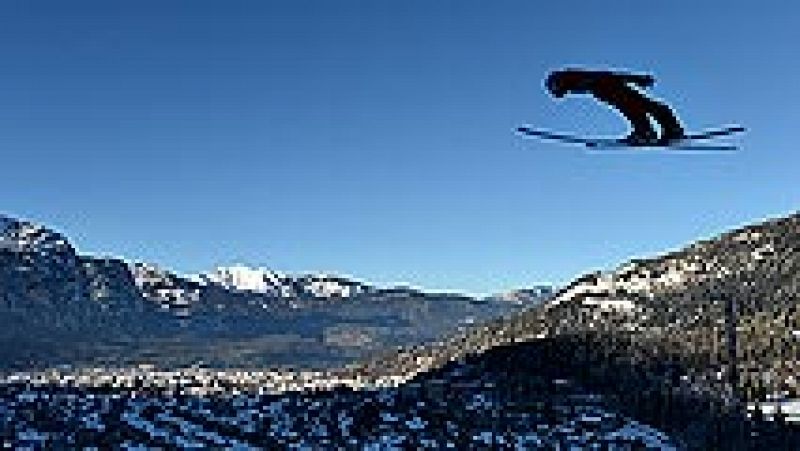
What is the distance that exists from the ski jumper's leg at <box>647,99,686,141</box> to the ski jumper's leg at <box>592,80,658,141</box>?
13cm

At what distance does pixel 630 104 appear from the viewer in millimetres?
20016

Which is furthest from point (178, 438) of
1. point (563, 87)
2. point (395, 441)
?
point (563, 87)

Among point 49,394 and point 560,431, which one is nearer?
point 49,394

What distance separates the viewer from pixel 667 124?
20375 mm

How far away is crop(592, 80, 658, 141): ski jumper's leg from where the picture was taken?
64.0 feet

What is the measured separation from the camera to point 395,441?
146500 millimetres

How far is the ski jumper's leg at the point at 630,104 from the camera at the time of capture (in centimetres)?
1950

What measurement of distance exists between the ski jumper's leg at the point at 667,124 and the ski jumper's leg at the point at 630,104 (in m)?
0.13

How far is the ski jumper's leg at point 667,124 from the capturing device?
2017 centimetres

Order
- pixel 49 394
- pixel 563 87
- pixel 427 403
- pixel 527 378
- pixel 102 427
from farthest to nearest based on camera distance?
pixel 527 378 < pixel 427 403 < pixel 49 394 < pixel 102 427 < pixel 563 87

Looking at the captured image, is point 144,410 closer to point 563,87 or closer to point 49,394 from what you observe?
point 49,394

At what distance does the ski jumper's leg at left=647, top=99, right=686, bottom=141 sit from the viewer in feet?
66.2

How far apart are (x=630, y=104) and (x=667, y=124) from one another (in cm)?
77

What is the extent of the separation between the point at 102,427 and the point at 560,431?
189 ft
